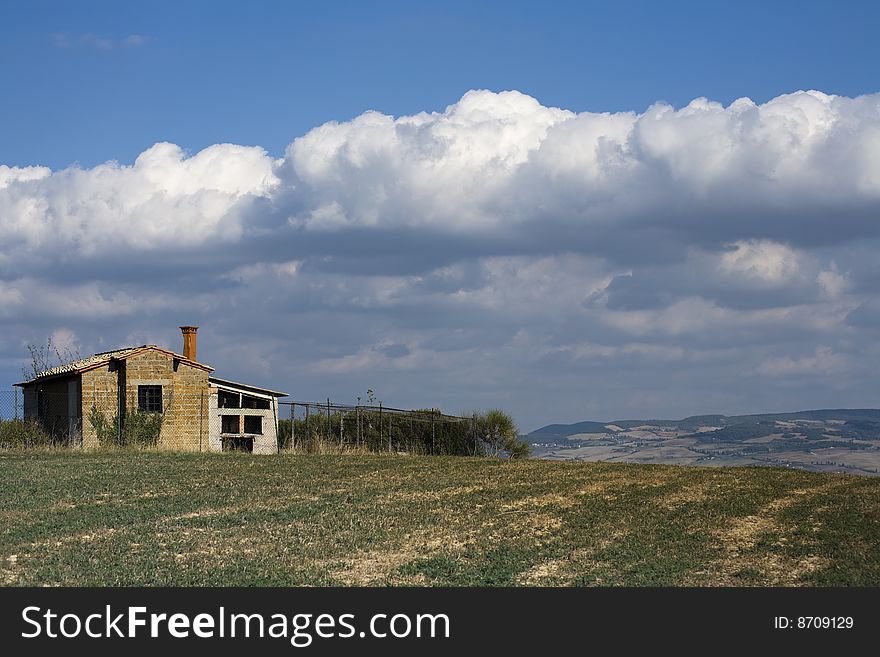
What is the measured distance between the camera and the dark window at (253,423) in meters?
43.5

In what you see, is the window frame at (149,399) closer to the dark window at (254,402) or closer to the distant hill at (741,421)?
the dark window at (254,402)

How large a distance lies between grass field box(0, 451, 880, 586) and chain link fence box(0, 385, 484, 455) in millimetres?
11603

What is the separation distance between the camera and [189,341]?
1693 inches

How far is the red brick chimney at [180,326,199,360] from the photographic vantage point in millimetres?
42656

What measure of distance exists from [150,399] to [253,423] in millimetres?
6802

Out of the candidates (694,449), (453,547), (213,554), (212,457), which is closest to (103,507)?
(213,554)

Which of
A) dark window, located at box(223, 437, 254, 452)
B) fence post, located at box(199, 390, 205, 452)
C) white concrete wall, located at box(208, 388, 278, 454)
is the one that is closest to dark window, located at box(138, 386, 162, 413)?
fence post, located at box(199, 390, 205, 452)

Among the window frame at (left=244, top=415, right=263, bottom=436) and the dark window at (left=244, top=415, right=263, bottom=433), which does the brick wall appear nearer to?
A: the window frame at (left=244, top=415, right=263, bottom=436)

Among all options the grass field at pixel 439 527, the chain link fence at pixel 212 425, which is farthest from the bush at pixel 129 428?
the grass field at pixel 439 527

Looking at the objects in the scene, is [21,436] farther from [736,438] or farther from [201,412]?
[736,438]

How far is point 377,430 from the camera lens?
133ft

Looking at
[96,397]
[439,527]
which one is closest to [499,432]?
[96,397]
